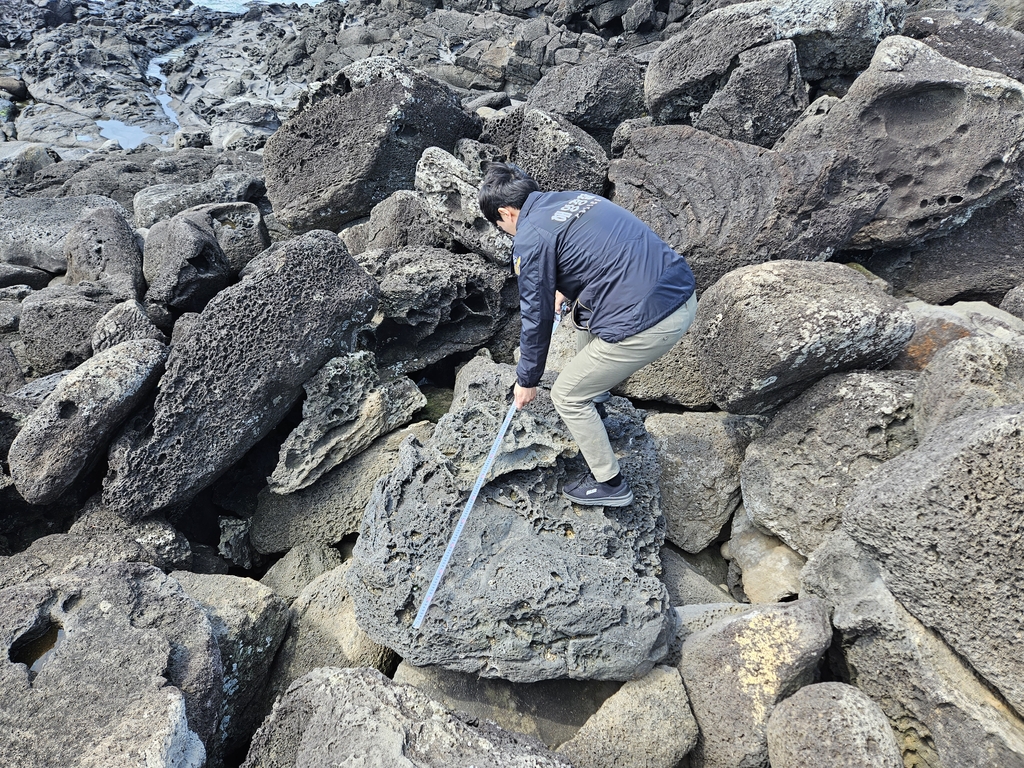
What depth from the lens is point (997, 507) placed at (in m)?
2.31

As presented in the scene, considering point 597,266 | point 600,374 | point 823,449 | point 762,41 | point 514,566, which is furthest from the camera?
point 762,41

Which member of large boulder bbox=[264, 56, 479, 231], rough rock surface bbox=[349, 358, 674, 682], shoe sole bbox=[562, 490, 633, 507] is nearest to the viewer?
rough rock surface bbox=[349, 358, 674, 682]

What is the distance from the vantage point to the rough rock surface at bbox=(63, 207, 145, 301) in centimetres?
534

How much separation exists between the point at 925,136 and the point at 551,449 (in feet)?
12.7

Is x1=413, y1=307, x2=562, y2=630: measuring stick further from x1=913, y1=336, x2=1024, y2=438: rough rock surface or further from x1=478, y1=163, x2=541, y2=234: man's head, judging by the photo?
x1=913, y1=336, x2=1024, y2=438: rough rock surface

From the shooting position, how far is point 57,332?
481 cm

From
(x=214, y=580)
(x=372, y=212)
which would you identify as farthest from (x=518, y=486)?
(x=372, y=212)

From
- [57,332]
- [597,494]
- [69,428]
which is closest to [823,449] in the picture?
[597,494]

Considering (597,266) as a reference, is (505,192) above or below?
above

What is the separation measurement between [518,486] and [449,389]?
2007 mm

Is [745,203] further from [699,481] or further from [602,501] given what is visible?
[602,501]

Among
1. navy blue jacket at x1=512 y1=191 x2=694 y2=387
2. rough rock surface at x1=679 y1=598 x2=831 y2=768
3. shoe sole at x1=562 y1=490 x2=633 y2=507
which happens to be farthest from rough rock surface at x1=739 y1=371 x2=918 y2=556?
navy blue jacket at x1=512 y1=191 x2=694 y2=387

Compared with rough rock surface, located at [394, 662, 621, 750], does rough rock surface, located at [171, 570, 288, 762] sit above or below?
above

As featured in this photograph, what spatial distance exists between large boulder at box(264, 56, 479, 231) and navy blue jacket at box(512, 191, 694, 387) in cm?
318
